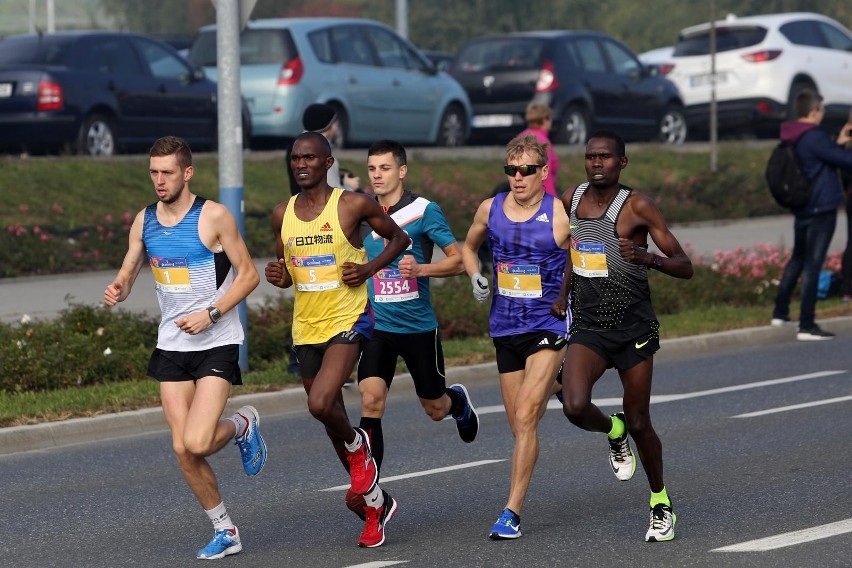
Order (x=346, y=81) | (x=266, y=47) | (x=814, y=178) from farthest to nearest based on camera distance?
(x=346, y=81), (x=266, y=47), (x=814, y=178)

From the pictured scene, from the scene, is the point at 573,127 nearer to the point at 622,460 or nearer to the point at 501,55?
the point at 501,55

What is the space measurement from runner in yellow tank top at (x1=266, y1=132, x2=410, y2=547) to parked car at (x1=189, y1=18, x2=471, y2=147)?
1418 centimetres

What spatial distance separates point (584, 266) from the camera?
786 centimetres

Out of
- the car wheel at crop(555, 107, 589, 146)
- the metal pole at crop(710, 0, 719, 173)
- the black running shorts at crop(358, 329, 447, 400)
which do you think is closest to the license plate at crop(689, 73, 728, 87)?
the metal pole at crop(710, 0, 719, 173)

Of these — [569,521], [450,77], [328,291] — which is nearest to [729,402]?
[569,521]

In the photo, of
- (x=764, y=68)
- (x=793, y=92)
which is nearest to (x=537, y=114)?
(x=764, y=68)

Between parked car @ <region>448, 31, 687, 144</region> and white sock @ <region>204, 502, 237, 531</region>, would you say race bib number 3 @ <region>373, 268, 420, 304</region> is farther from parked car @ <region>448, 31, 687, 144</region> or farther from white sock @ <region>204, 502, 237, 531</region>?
parked car @ <region>448, 31, 687, 144</region>

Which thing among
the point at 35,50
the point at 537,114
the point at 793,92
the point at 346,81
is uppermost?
the point at 35,50

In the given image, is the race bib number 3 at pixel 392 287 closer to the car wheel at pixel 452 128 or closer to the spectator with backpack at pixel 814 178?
the spectator with backpack at pixel 814 178

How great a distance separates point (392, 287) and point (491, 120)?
57.6 feet

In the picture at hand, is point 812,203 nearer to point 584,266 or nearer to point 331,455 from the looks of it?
point 331,455

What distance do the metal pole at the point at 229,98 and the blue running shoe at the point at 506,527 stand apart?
17.5 ft

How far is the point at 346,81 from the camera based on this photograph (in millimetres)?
22688

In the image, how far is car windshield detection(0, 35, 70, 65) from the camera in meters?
20.7
